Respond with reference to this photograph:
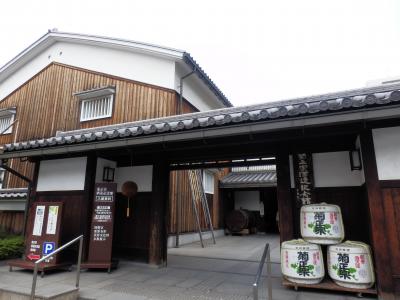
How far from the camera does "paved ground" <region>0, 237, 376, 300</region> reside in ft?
16.3

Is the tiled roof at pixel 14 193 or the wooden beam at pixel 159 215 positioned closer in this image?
the wooden beam at pixel 159 215

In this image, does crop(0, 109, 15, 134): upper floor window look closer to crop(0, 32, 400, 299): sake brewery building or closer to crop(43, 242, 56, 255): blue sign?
crop(0, 32, 400, 299): sake brewery building

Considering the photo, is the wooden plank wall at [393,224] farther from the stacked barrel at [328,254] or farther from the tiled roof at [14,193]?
the tiled roof at [14,193]

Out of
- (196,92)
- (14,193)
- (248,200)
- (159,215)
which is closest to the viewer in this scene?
(159,215)

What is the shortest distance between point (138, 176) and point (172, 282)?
121 inches

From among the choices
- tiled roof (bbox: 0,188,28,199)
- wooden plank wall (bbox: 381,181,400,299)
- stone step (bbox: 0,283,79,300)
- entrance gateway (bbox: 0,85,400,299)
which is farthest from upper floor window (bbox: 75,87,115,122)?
wooden plank wall (bbox: 381,181,400,299)

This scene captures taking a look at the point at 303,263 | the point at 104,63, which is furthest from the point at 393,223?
the point at 104,63

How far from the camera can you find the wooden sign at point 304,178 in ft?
18.9

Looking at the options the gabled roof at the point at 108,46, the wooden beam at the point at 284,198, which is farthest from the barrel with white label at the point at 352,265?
the gabled roof at the point at 108,46

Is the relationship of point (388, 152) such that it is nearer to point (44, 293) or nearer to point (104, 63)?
point (44, 293)

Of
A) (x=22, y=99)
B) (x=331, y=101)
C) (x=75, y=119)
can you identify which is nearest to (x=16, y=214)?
(x=75, y=119)

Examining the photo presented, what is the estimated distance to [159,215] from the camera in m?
7.43

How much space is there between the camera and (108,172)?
805 cm

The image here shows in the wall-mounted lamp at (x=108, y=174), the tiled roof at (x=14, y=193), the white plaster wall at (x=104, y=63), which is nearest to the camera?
the wall-mounted lamp at (x=108, y=174)
